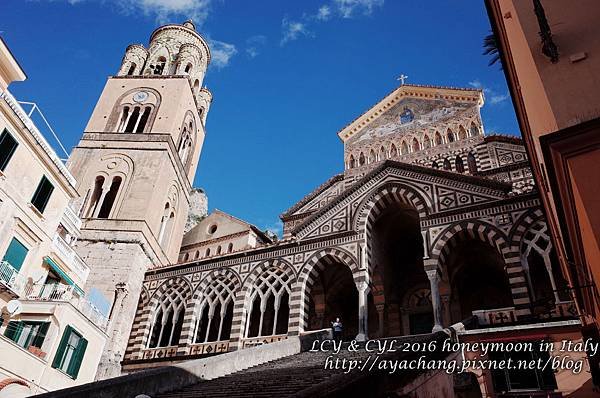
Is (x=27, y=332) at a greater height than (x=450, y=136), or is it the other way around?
(x=450, y=136)

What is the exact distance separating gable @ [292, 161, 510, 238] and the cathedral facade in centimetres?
4

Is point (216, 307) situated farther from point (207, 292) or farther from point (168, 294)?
point (168, 294)

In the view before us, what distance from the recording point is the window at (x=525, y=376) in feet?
35.6

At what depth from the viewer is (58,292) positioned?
1636 centimetres

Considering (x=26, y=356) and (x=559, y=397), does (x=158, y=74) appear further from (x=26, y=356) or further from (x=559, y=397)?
(x=559, y=397)

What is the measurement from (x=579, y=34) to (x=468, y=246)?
1296cm

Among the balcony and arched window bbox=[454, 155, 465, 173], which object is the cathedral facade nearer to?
arched window bbox=[454, 155, 465, 173]

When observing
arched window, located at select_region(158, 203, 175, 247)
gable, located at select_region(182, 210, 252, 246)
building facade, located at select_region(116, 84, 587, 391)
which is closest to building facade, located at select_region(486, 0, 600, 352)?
building facade, located at select_region(116, 84, 587, 391)

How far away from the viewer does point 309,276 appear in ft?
58.9

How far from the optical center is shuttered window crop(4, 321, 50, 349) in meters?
14.5

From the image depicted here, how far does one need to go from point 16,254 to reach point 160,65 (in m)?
22.1

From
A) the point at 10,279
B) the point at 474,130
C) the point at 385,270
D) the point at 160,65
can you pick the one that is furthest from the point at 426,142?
the point at 160,65

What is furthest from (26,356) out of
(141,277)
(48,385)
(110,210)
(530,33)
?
(530,33)

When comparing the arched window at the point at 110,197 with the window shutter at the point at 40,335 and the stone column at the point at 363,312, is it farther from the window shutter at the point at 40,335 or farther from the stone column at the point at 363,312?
the stone column at the point at 363,312
